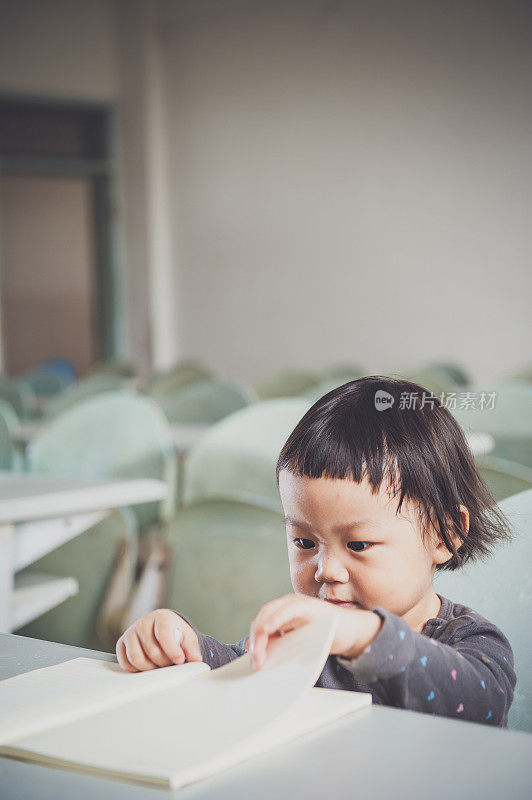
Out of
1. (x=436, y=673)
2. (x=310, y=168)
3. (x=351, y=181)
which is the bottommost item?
(x=436, y=673)

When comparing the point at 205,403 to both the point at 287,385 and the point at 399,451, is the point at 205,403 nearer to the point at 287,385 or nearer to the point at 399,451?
the point at 287,385

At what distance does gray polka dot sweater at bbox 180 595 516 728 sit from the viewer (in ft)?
2.78

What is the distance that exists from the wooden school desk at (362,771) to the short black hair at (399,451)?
12.8 inches

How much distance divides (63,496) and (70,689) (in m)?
1.26

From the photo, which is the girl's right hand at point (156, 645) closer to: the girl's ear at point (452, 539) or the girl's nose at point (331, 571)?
the girl's nose at point (331, 571)

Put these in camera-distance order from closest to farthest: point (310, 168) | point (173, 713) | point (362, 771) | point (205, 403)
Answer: point (362, 771) → point (173, 713) → point (205, 403) → point (310, 168)

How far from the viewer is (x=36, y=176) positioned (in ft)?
29.0

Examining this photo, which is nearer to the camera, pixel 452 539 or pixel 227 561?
pixel 452 539

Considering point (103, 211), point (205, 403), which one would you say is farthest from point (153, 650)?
point (103, 211)

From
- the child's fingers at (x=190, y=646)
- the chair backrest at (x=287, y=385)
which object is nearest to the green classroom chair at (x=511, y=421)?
the child's fingers at (x=190, y=646)

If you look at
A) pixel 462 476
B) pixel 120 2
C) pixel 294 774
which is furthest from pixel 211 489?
pixel 120 2

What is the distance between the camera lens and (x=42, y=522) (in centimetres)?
208

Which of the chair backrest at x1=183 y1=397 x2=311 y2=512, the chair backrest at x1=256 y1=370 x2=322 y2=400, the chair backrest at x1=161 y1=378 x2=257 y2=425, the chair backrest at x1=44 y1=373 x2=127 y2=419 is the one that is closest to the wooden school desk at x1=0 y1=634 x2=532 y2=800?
the chair backrest at x1=183 y1=397 x2=311 y2=512

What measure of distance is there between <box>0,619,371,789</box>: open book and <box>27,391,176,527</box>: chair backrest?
1882mm
